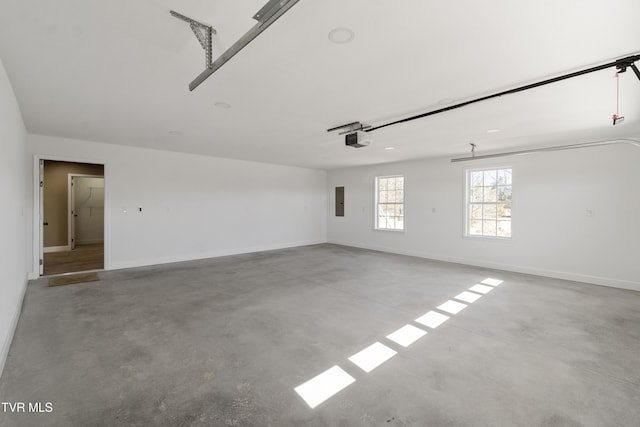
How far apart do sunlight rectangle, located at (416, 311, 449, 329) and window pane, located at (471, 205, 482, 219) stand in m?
3.77

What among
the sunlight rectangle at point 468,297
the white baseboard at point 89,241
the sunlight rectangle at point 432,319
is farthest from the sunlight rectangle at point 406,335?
the white baseboard at point 89,241

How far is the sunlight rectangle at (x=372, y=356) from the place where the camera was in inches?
91.1

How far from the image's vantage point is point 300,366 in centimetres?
230

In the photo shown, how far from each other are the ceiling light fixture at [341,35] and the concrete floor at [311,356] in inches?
98.1

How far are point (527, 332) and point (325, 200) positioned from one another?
7.21 meters

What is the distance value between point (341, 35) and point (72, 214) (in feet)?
30.4

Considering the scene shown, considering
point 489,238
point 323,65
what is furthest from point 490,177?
point 323,65

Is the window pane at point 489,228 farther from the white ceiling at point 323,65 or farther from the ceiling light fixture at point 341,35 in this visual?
the ceiling light fixture at point 341,35

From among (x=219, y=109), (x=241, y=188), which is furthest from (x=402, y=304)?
(x=241, y=188)

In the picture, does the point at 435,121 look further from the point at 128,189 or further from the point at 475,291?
the point at 128,189

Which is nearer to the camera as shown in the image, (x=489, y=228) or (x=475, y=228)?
(x=489, y=228)

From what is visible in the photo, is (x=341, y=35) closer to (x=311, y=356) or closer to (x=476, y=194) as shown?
(x=311, y=356)

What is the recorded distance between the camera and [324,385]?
6.74 ft

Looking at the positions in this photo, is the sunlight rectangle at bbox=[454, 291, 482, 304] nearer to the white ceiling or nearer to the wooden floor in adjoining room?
the white ceiling
